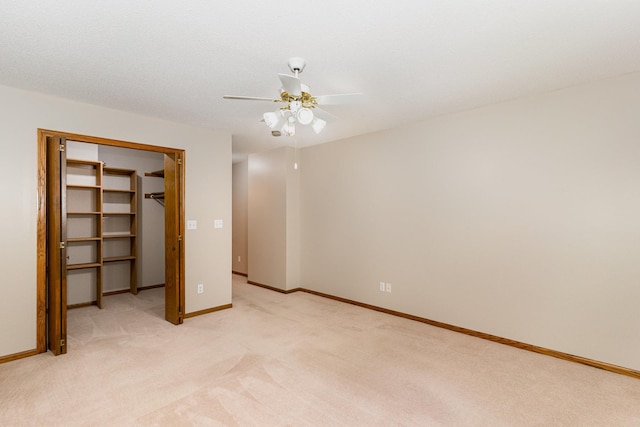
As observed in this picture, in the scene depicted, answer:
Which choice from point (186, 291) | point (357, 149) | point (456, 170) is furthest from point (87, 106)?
point (456, 170)

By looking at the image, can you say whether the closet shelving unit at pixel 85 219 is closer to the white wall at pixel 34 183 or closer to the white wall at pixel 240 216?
the white wall at pixel 34 183

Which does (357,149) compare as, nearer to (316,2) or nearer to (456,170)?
(456,170)

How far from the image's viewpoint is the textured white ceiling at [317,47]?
6.13 ft

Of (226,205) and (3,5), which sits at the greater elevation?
(3,5)

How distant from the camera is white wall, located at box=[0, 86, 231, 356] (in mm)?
3014

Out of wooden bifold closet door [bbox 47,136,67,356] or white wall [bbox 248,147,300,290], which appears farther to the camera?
white wall [bbox 248,147,300,290]

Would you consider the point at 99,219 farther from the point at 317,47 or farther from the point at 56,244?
the point at 317,47

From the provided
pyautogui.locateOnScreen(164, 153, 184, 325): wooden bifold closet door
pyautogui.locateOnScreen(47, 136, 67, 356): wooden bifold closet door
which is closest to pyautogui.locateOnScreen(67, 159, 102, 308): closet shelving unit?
Result: pyautogui.locateOnScreen(164, 153, 184, 325): wooden bifold closet door

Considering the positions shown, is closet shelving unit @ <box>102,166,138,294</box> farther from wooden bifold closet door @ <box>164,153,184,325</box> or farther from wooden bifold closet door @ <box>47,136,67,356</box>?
wooden bifold closet door @ <box>47,136,67,356</box>

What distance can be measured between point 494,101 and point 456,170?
0.82m

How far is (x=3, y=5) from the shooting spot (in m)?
1.81

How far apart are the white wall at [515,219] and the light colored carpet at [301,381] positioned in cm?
39

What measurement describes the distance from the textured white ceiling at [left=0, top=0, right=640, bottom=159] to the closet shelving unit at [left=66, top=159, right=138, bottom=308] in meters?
1.99

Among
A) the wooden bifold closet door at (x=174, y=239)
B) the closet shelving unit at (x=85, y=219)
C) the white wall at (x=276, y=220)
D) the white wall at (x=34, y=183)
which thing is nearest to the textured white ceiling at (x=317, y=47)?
the white wall at (x=34, y=183)
